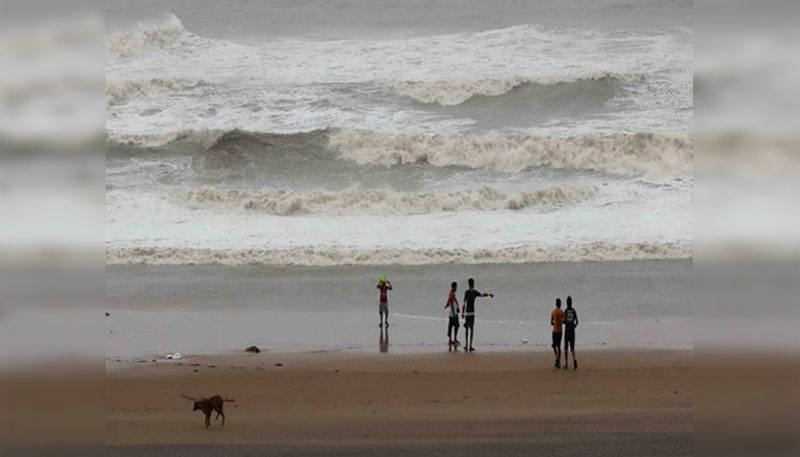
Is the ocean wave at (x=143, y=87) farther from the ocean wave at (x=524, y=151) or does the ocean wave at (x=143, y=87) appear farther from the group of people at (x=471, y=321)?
the group of people at (x=471, y=321)

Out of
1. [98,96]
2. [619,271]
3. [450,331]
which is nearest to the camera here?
[98,96]

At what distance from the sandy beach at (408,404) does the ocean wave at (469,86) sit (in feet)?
56.7

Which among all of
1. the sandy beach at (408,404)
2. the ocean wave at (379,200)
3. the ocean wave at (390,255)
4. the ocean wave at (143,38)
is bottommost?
the sandy beach at (408,404)

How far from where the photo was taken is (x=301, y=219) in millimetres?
23078

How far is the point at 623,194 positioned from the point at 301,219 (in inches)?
242

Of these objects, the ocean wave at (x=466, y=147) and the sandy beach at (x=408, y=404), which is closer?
the sandy beach at (x=408, y=404)

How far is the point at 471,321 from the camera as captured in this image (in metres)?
12.8

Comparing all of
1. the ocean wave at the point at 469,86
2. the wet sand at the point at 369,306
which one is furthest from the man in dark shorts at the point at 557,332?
the ocean wave at the point at 469,86

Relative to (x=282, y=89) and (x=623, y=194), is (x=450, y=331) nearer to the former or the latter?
(x=623, y=194)

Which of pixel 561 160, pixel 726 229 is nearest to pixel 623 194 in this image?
pixel 561 160

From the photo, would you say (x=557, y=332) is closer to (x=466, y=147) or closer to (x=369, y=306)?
(x=369, y=306)

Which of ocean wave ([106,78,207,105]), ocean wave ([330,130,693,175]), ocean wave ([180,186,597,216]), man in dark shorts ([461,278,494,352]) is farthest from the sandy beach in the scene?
ocean wave ([106,78,207,105])

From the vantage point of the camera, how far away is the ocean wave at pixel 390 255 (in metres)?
19.5

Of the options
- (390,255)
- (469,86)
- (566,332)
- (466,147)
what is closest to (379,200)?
(466,147)
